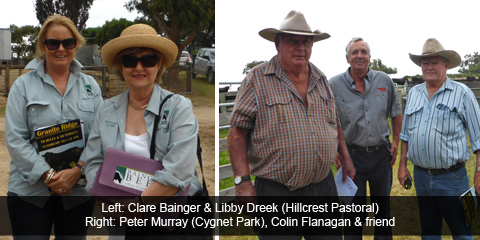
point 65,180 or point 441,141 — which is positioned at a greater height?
point 441,141

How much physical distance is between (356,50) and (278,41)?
1092mm

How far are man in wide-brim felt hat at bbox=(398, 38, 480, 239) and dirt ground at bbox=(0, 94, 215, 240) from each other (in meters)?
3.08

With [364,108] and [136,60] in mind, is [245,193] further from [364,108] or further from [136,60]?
[364,108]

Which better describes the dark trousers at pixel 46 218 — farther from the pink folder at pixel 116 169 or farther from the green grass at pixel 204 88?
the green grass at pixel 204 88

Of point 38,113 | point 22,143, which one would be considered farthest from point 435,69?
point 22,143

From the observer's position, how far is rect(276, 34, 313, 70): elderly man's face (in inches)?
110

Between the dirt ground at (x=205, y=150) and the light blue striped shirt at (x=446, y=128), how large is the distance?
315 cm

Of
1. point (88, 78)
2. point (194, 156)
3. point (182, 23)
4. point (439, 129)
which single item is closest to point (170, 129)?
point (194, 156)

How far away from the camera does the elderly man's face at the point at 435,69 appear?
11.5 ft

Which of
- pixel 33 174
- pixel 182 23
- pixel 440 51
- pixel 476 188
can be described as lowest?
pixel 476 188

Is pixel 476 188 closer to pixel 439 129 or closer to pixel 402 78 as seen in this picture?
pixel 439 129

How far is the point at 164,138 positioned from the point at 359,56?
219 cm

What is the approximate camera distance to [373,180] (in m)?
3.77

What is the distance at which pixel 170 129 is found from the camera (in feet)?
7.19
